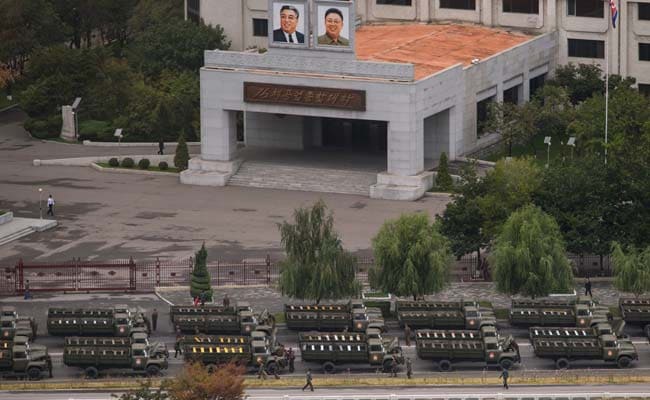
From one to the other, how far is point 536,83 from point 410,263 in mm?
44657

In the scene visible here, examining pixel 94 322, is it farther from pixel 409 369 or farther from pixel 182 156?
pixel 182 156

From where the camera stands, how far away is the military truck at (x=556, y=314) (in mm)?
121312

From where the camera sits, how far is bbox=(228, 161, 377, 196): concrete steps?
151625mm

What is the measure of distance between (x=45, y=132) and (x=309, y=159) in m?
21.2

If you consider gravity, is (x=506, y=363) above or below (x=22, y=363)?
below

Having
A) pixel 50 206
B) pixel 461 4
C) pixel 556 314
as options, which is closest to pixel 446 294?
pixel 556 314

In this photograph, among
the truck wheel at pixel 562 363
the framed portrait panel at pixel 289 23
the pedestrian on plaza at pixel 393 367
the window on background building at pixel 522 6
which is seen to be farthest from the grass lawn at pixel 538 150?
the pedestrian on plaza at pixel 393 367

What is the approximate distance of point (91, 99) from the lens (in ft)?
557

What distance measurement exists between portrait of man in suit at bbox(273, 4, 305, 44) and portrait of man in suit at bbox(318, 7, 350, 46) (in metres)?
1.54

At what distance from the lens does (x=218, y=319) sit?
121312mm

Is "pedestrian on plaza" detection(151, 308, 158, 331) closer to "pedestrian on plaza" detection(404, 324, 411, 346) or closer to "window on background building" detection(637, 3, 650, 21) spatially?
"pedestrian on plaza" detection(404, 324, 411, 346)

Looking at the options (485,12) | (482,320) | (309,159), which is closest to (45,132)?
(309,159)

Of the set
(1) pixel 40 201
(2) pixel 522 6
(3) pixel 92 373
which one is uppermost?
(2) pixel 522 6

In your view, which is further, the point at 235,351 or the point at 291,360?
the point at 291,360
